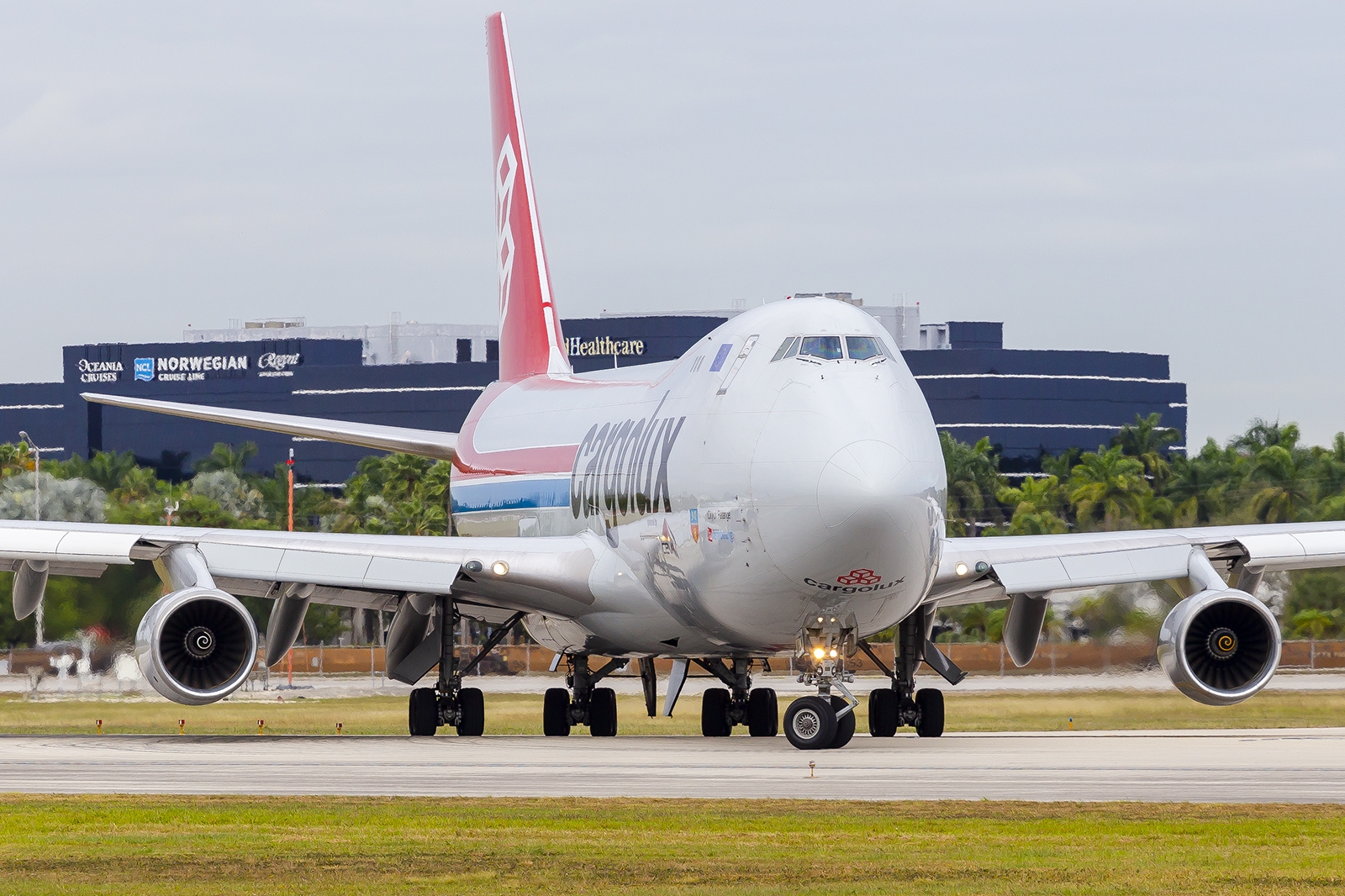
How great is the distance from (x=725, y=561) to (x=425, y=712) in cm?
669

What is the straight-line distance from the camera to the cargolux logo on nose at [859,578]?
24.5 m

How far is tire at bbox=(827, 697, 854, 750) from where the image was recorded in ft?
82.0

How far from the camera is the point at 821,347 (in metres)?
25.4

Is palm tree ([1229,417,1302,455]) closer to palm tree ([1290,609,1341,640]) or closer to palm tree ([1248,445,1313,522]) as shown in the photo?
palm tree ([1248,445,1313,522])

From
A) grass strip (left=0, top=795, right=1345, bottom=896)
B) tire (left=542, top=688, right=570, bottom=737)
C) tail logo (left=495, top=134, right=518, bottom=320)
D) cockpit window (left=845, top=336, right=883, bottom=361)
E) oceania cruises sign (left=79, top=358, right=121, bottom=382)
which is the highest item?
oceania cruises sign (left=79, top=358, right=121, bottom=382)

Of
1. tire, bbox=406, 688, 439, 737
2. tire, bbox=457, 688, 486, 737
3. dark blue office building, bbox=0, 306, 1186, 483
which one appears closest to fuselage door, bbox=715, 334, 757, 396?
tire, bbox=457, 688, 486, 737

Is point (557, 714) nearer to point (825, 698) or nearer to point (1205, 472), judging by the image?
point (825, 698)

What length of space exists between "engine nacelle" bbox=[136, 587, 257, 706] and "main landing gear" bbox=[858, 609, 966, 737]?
8129 mm

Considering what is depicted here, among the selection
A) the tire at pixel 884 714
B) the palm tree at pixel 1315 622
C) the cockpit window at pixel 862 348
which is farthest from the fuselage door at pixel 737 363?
the palm tree at pixel 1315 622

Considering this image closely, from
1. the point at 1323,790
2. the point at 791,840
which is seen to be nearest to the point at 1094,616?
the point at 1323,790

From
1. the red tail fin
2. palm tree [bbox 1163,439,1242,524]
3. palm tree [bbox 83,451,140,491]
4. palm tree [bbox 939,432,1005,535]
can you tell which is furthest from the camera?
palm tree [bbox 83,451,140,491]

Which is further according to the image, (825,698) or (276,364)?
(276,364)

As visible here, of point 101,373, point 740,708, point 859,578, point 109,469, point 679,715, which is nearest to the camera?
Result: point 859,578

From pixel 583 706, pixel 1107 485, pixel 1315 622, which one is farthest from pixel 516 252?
pixel 1107 485
